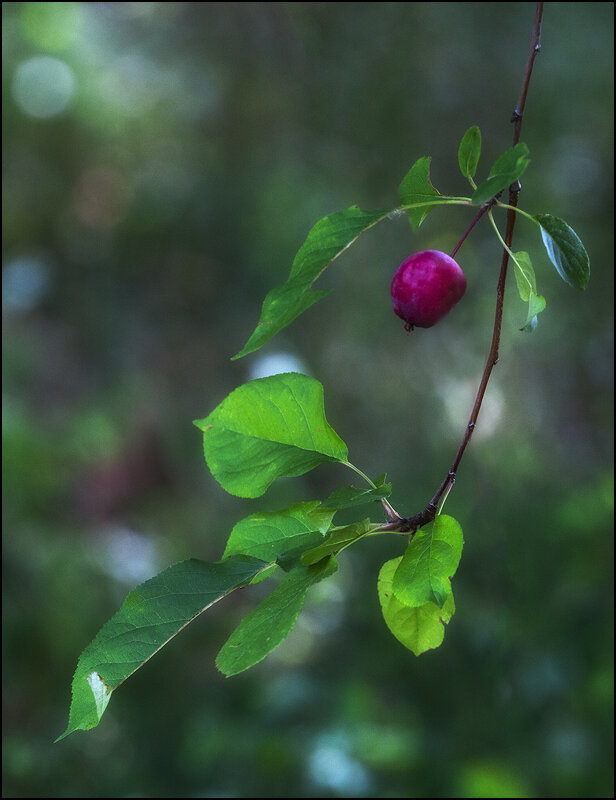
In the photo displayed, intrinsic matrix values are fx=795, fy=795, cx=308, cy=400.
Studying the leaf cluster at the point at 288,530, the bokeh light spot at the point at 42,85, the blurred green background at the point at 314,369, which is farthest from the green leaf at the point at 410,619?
the bokeh light spot at the point at 42,85

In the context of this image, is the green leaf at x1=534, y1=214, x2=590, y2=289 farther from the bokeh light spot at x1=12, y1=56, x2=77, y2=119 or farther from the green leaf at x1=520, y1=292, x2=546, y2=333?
the bokeh light spot at x1=12, y1=56, x2=77, y2=119

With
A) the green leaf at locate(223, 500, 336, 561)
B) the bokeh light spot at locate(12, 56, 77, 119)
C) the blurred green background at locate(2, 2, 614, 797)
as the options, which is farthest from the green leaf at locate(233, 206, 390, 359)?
the bokeh light spot at locate(12, 56, 77, 119)

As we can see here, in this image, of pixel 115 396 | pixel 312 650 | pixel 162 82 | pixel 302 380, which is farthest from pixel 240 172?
pixel 302 380

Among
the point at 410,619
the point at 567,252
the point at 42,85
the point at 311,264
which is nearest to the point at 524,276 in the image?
the point at 567,252

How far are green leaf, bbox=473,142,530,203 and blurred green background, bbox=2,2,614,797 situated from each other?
1.33 metres

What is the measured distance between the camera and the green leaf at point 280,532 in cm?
46

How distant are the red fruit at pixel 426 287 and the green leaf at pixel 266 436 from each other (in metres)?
0.14

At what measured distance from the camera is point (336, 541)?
0.45 metres

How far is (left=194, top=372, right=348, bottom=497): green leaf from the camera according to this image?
49 centimetres

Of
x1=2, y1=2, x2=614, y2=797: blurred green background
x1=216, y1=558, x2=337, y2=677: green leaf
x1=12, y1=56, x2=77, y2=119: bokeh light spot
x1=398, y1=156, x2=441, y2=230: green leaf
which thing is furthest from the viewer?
x1=12, y1=56, x2=77, y2=119: bokeh light spot

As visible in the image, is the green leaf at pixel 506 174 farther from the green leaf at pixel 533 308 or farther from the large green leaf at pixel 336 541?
the large green leaf at pixel 336 541

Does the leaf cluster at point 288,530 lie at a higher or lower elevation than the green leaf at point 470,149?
lower

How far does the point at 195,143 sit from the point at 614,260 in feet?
5.41

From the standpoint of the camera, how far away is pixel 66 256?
294 centimetres
